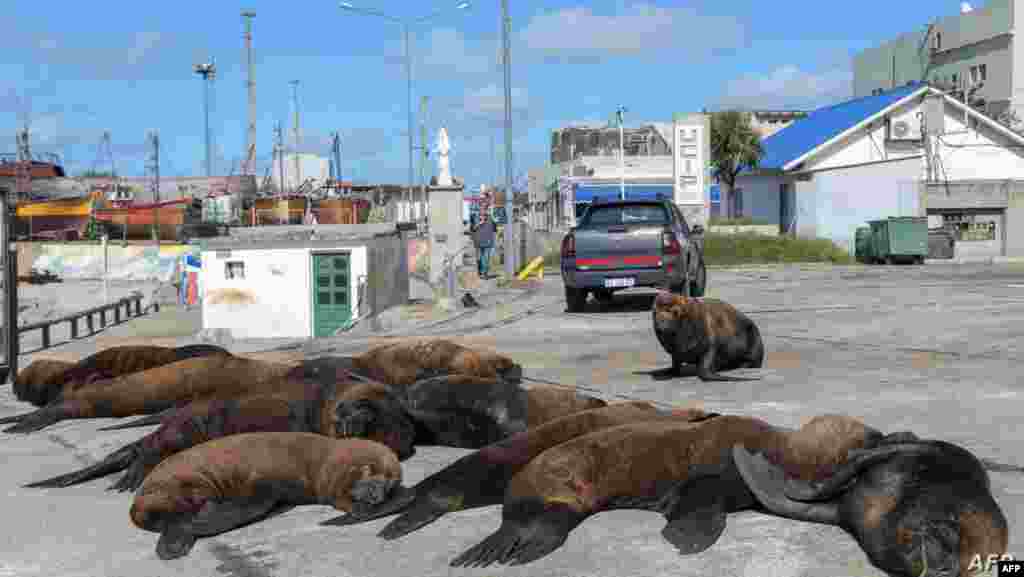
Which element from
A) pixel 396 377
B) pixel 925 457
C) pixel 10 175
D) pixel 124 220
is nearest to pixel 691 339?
pixel 396 377

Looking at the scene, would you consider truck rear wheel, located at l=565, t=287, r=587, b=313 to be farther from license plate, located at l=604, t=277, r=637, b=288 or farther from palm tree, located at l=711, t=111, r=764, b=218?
palm tree, located at l=711, t=111, r=764, b=218

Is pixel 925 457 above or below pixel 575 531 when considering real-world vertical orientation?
above

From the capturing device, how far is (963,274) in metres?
28.8

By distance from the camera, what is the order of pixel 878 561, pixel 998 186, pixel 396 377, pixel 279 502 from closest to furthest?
pixel 878 561 < pixel 279 502 < pixel 396 377 < pixel 998 186

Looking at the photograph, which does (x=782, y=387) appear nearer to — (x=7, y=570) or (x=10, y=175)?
(x=7, y=570)

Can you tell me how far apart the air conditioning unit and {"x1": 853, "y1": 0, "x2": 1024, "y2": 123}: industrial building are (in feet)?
11.5

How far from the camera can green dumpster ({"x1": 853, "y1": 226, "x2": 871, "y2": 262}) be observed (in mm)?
40844

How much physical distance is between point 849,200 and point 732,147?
14.1 metres

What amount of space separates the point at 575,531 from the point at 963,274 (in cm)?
2556

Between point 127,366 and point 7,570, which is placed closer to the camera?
point 7,570

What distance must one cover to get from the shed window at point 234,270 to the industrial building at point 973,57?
3376cm

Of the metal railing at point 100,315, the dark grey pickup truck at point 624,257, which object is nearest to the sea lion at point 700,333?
the dark grey pickup truck at point 624,257

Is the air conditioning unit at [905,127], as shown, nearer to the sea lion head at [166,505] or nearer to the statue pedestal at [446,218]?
the statue pedestal at [446,218]

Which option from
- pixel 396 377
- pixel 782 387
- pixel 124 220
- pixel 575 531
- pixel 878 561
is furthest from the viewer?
pixel 124 220
